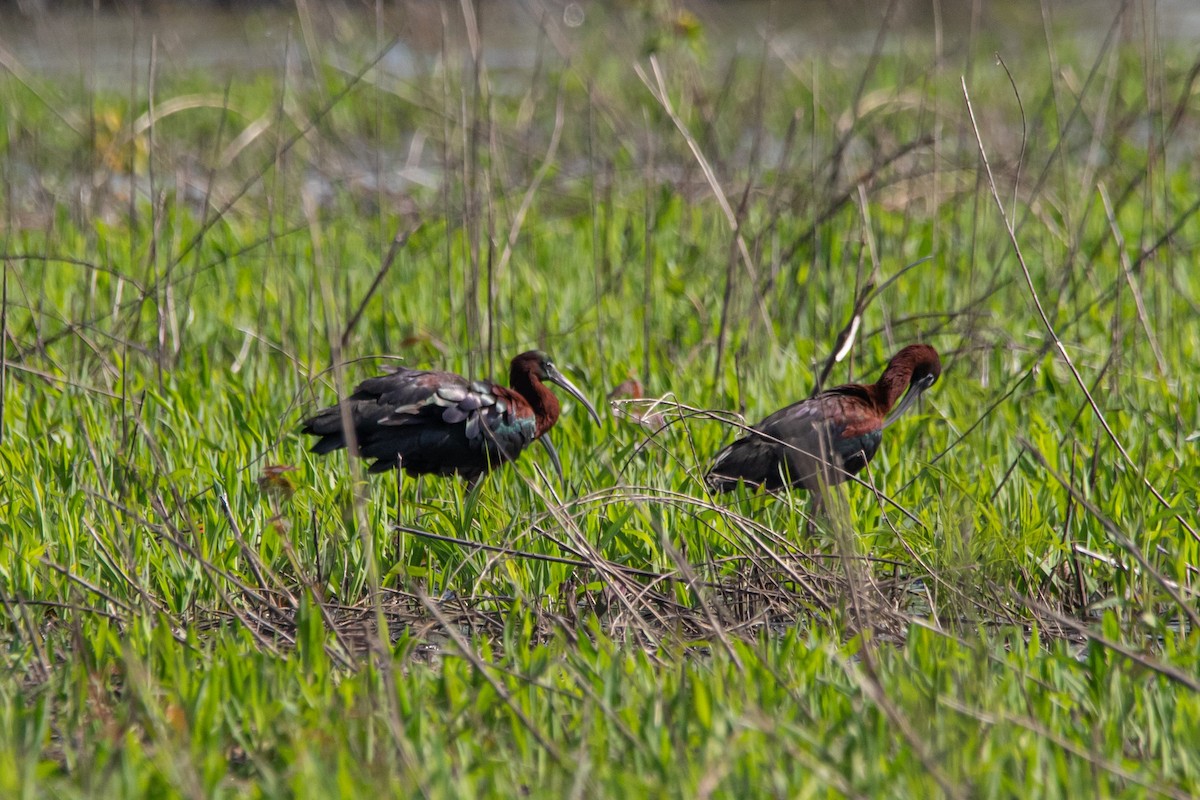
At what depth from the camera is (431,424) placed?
153 inches

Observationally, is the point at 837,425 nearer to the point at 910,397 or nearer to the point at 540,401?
the point at 910,397

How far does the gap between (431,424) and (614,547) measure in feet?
2.31

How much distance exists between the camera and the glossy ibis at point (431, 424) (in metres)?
3.87

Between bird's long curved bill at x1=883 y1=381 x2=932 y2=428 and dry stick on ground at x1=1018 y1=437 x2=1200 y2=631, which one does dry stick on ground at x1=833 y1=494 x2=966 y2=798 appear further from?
bird's long curved bill at x1=883 y1=381 x2=932 y2=428

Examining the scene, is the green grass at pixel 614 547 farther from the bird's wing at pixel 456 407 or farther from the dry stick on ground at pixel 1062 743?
the bird's wing at pixel 456 407

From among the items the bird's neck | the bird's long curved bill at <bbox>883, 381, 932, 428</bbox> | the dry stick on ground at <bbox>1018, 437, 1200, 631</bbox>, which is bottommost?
the bird's neck

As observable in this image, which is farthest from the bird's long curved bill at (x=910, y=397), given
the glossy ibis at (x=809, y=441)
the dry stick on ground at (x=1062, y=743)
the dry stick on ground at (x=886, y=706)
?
the dry stick on ground at (x=1062, y=743)

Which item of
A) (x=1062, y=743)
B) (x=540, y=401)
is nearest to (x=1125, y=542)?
(x=1062, y=743)

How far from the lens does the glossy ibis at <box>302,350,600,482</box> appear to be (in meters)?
3.87

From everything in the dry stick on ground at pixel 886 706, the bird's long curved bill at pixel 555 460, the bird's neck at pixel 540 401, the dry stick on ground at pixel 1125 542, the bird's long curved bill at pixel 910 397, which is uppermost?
the dry stick on ground at pixel 1125 542

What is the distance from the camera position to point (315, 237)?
241cm

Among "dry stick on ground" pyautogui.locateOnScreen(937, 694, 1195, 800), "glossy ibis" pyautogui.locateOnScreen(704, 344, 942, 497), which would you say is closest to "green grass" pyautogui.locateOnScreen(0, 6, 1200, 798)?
"dry stick on ground" pyautogui.locateOnScreen(937, 694, 1195, 800)

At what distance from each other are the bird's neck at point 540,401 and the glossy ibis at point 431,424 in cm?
18

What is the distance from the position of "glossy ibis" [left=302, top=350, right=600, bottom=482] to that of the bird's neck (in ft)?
0.58
